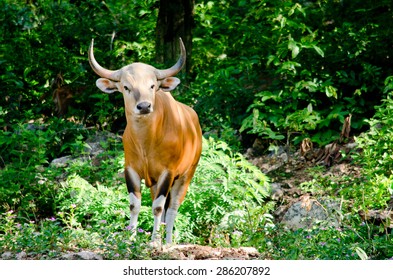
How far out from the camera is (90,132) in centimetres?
1139

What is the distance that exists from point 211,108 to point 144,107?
4788 mm

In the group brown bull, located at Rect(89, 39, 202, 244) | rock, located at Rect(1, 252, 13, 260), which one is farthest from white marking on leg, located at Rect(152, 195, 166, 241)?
rock, located at Rect(1, 252, 13, 260)

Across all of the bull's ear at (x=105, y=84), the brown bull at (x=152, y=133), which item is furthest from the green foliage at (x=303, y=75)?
the bull's ear at (x=105, y=84)

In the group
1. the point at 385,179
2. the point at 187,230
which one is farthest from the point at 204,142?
the point at 385,179

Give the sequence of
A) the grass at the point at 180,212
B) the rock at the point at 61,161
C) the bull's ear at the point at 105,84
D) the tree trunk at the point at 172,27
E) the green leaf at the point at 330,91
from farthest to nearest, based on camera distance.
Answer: the tree trunk at the point at 172,27, the green leaf at the point at 330,91, the rock at the point at 61,161, the bull's ear at the point at 105,84, the grass at the point at 180,212

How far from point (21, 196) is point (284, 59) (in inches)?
168

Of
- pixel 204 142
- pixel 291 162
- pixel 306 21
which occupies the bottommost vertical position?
pixel 291 162

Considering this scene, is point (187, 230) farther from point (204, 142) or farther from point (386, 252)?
point (386, 252)

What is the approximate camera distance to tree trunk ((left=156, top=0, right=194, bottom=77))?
11.8 m

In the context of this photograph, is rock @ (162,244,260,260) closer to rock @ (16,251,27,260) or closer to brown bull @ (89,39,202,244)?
brown bull @ (89,39,202,244)

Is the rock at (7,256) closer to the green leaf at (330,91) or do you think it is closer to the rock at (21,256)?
the rock at (21,256)

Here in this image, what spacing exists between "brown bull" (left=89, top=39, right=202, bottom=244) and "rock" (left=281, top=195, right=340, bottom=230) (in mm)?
1807

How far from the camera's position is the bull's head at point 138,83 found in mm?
6382

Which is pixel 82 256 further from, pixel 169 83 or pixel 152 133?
pixel 169 83
